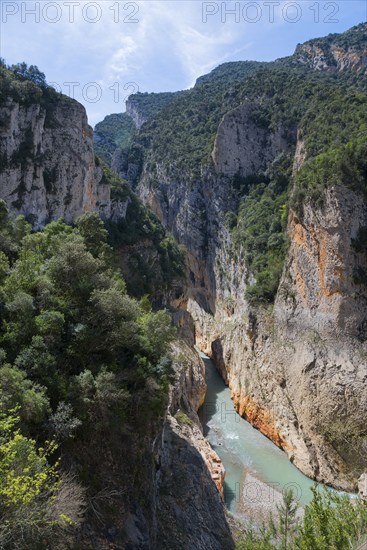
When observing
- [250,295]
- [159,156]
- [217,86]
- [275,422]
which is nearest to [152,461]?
[275,422]

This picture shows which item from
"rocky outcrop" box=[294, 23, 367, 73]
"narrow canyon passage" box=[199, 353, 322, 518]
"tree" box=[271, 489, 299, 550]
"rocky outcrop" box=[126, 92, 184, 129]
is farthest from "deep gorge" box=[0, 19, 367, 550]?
"rocky outcrop" box=[126, 92, 184, 129]

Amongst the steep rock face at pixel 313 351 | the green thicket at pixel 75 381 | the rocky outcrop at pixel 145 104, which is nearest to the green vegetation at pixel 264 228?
the steep rock face at pixel 313 351

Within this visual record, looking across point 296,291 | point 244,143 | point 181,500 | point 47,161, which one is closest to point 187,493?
point 181,500

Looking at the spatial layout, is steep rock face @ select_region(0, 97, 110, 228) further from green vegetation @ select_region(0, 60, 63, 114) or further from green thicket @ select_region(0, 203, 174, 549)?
green thicket @ select_region(0, 203, 174, 549)

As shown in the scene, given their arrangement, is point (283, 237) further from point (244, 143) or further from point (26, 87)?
point (26, 87)

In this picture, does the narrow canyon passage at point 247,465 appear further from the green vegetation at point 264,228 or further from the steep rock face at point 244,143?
the steep rock face at point 244,143

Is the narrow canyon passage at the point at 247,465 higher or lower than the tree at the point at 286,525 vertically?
lower

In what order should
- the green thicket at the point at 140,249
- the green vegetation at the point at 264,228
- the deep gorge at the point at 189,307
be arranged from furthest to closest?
the green thicket at the point at 140,249
the green vegetation at the point at 264,228
the deep gorge at the point at 189,307

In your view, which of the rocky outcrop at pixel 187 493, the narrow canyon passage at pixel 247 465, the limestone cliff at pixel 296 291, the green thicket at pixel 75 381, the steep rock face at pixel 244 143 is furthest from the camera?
the steep rock face at pixel 244 143
